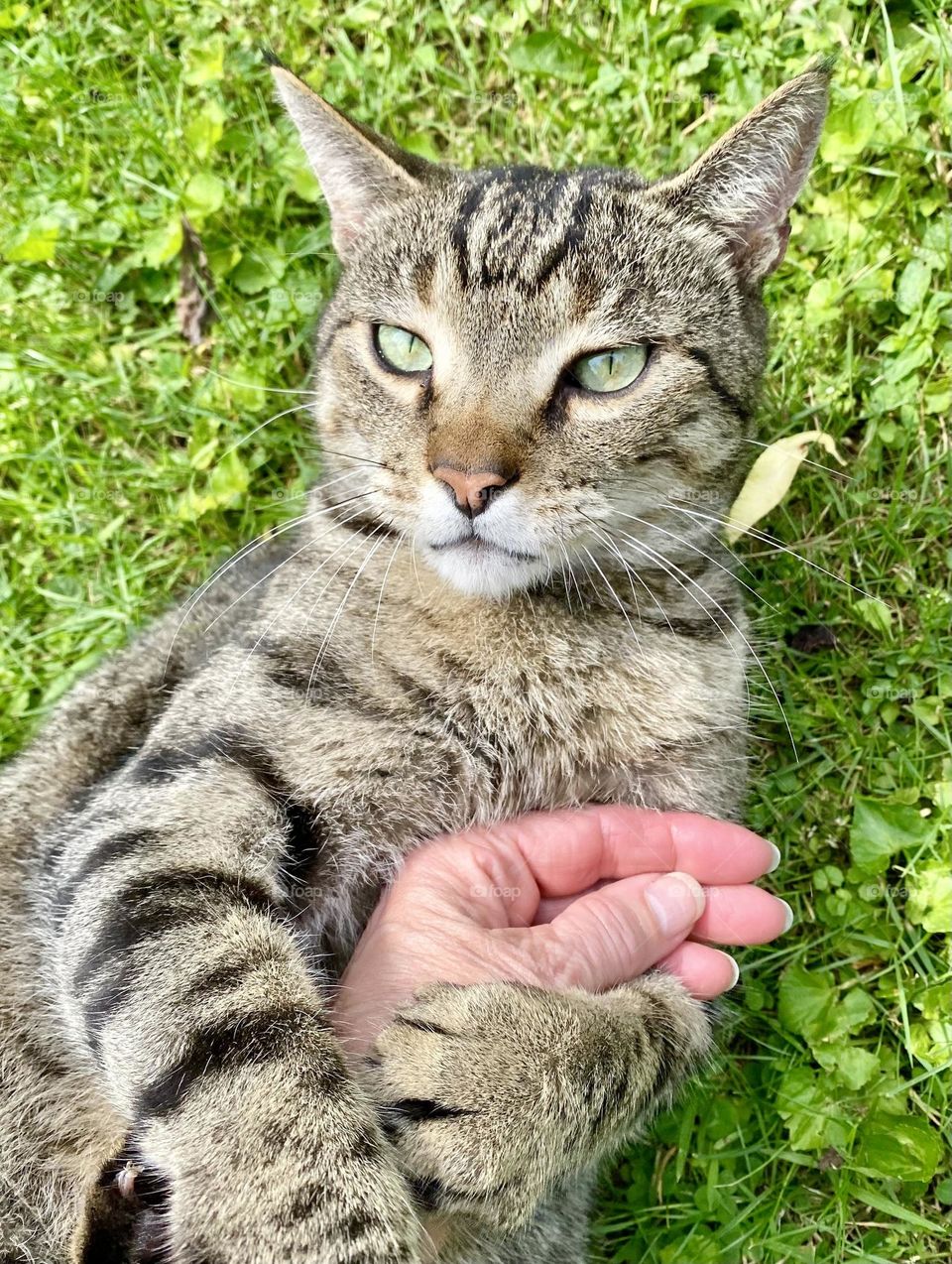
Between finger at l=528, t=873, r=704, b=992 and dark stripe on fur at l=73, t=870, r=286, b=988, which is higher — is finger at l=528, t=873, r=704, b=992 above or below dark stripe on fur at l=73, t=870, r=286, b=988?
below

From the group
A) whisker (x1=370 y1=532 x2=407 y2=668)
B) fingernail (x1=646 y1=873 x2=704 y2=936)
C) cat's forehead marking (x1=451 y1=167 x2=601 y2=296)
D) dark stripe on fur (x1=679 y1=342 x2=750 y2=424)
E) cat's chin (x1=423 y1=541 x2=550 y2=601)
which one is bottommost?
fingernail (x1=646 y1=873 x2=704 y2=936)

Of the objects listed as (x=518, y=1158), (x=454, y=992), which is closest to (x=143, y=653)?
(x=454, y=992)

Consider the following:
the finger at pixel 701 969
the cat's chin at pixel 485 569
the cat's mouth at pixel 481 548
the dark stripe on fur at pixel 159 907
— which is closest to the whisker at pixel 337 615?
the cat's chin at pixel 485 569

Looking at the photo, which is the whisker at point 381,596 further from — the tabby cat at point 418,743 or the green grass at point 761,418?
the green grass at point 761,418

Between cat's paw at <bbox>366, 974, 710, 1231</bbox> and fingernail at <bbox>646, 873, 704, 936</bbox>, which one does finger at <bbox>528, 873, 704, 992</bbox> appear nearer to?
fingernail at <bbox>646, 873, 704, 936</bbox>

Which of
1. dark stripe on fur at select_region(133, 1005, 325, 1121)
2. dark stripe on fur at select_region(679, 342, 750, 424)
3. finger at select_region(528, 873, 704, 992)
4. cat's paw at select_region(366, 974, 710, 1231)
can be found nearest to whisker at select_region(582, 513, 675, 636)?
dark stripe on fur at select_region(679, 342, 750, 424)

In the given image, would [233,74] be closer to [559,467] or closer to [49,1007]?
A: [559,467]
